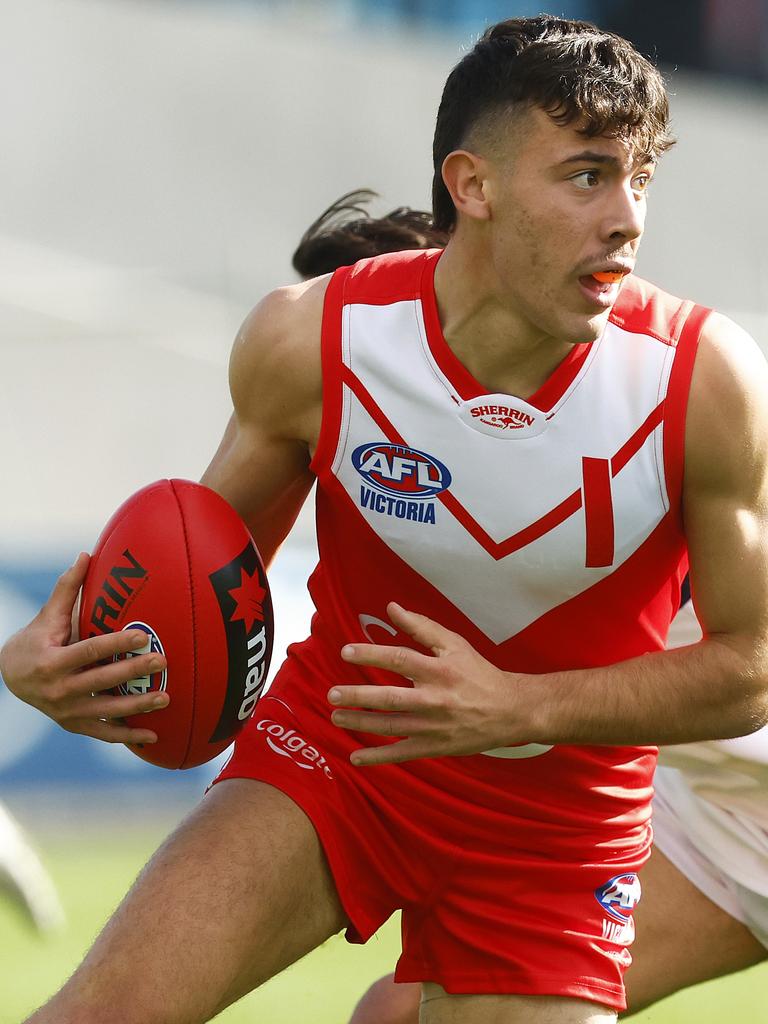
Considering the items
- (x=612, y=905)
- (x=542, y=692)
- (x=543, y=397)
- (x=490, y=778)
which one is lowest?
(x=612, y=905)

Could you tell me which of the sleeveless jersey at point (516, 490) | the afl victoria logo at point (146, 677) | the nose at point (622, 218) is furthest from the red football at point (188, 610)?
the nose at point (622, 218)

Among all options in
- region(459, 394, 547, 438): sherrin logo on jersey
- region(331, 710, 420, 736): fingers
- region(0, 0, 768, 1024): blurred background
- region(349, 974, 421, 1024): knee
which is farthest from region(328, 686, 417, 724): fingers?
region(0, 0, 768, 1024): blurred background

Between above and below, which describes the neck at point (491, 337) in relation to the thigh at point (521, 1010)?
above

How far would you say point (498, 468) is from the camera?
3260 millimetres

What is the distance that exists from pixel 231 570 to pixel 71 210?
406 inches

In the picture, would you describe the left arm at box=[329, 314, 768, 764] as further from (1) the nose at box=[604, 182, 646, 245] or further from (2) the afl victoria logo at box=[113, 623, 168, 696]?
(2) the afl victoria logo at box=[113, 623, 168, 696]

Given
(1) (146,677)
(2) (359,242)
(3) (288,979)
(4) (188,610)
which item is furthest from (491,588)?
(3) (288,979)

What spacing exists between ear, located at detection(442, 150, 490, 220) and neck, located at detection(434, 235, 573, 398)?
0.26 feet

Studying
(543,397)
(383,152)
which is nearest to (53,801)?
(543,397)

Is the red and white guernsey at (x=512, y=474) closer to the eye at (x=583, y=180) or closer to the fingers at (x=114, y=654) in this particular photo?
the eye at (x=583, y=180)

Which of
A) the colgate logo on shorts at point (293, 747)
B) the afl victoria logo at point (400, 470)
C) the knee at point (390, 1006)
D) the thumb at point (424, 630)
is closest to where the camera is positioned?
the thumb at point (424, 630)

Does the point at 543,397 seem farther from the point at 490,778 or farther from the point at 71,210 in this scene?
the point at 71,210

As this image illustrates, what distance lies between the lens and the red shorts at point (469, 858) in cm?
335

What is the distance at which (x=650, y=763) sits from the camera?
11.9 feet
